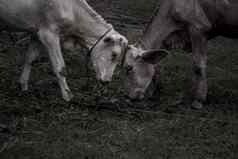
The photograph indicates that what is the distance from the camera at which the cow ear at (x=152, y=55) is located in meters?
8.49

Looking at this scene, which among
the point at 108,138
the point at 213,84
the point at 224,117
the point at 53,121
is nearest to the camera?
the point at 108,138

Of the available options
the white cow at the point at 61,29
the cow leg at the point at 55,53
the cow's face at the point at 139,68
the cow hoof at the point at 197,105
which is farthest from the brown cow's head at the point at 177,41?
the cow leg at the point at 55,53

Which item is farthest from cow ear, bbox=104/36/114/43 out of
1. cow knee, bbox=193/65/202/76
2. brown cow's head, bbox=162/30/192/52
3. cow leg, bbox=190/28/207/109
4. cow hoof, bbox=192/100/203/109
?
cow hoof, bbox=192/100/203/109

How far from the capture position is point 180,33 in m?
8.80

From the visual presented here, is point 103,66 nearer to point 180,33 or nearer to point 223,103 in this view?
point 180,33

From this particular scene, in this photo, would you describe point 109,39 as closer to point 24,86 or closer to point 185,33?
point 185,33

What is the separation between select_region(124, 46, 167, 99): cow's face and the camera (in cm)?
858

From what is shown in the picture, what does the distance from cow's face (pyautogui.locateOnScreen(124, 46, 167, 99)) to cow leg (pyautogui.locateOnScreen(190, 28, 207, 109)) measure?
479mm

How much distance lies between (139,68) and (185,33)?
0.88 m

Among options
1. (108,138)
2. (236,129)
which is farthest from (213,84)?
(108,138)

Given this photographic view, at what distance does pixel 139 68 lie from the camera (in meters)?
8.73

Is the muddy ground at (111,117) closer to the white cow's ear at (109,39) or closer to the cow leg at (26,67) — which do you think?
the cow leg at (26,67)

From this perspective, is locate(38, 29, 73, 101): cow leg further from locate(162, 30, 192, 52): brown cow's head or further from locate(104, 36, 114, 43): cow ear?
locate(162, 30, 192, 52): brown cow's head

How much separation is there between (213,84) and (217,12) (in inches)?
68.8
